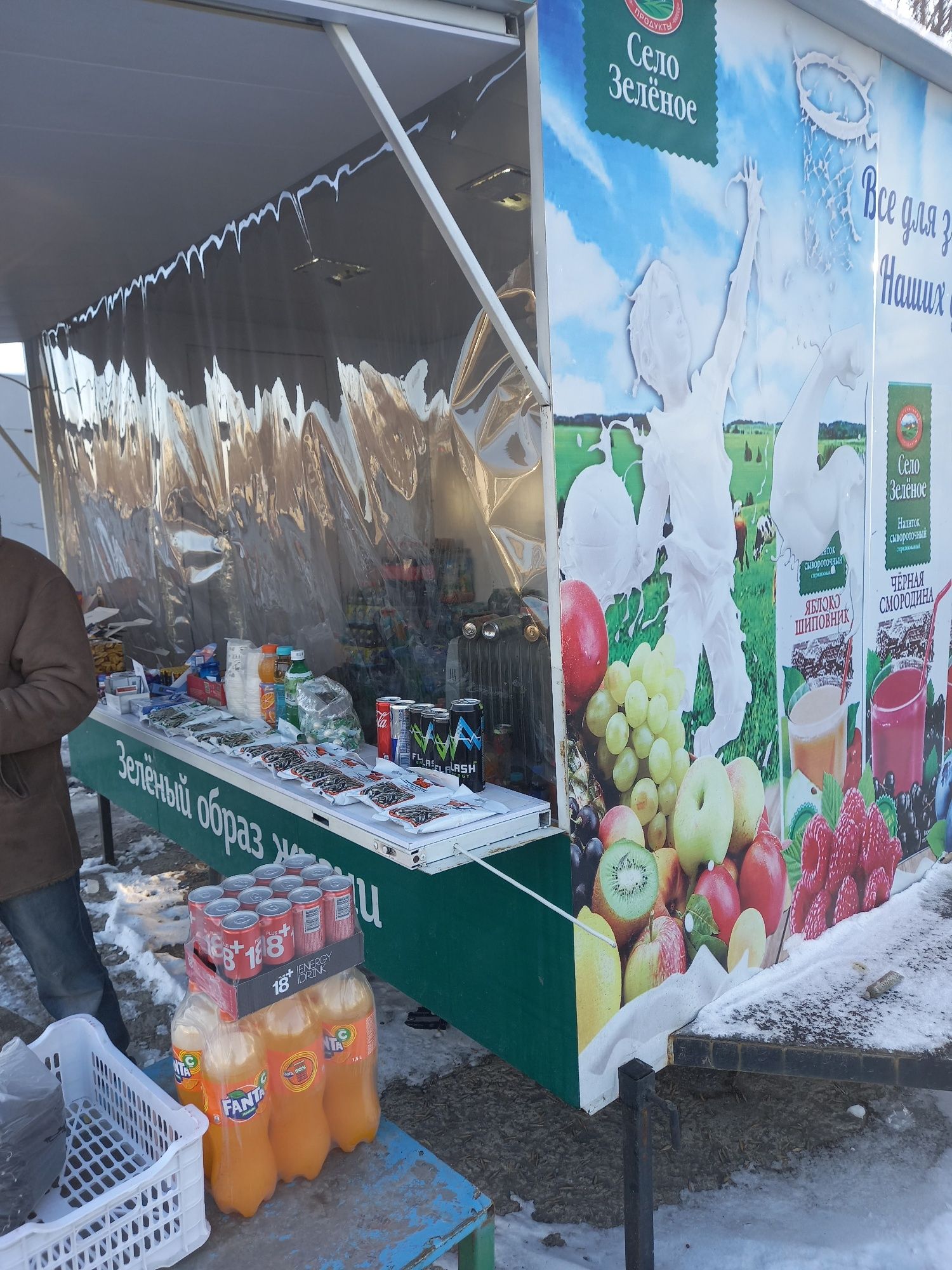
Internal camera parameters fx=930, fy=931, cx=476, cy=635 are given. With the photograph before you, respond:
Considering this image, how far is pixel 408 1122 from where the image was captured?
268 cm

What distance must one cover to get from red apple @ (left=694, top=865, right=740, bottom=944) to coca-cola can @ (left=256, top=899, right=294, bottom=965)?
4.18ft

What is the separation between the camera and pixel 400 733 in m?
2.42

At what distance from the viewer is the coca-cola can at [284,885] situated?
1641 mm

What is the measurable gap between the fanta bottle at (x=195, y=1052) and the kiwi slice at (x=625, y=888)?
98cm

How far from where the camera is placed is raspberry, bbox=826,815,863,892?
112 inches

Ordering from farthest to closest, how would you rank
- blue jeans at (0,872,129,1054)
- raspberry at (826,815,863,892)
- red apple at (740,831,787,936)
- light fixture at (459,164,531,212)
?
1. raspberry at (826,815,863,892)
2. red apple at (740,831,787,936)
3. blue jeans at (0,872,129,1054)
4. light fixture at (459,164,531,212)

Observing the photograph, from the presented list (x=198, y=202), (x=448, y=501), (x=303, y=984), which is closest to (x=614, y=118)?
(x=448, y=501)

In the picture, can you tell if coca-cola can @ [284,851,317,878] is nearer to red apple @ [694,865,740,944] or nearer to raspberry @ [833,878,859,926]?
red apple @ [694,865,740,944]

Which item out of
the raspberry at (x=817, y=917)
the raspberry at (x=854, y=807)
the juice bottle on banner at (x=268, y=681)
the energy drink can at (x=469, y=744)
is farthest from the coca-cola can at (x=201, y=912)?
the raspberry at (x=854, y=807)

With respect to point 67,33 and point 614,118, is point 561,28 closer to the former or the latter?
point 614,118

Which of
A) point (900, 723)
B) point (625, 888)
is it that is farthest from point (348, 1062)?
point (900, 723)

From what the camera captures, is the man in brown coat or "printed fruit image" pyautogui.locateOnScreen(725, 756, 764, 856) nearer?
the man in brown coat

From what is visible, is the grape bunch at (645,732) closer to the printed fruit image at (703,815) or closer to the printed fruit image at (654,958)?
the printed fruit image at (703,815)

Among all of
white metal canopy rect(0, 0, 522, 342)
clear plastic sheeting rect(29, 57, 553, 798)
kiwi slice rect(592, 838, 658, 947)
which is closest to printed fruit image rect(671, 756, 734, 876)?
kiwi slice rect(592, 838, 658, 947)
